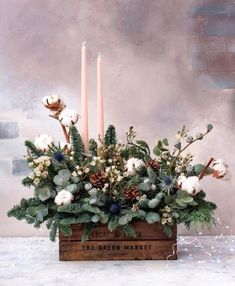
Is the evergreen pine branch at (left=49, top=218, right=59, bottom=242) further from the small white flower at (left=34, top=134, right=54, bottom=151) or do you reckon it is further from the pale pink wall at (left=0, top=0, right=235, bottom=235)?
the pale pink wall at (left=0, top=0, right=235, bottom=235)

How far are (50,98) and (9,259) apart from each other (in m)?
0.38

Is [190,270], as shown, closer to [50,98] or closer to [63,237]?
[63,237]

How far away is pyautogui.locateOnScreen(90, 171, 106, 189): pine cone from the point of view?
4.04ft

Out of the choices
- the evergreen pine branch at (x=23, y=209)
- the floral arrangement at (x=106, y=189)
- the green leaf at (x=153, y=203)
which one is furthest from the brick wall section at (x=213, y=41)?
the evergreen pine branch at (x=23, y=209)

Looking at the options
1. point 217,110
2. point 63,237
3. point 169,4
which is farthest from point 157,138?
point 63,237

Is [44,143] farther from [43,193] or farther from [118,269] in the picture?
[118,269]

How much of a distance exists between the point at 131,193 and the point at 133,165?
7cm

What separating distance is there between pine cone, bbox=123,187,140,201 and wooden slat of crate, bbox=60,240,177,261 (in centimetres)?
11

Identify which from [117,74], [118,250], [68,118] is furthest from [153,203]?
[117,74]

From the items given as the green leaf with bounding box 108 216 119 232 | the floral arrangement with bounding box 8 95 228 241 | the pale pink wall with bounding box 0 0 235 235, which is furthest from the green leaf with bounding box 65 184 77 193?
the pale pink wall with bounding box 0 0 235 235

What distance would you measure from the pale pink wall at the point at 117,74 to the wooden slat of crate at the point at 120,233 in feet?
1.33

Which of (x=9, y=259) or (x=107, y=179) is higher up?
(x=107, y=179)

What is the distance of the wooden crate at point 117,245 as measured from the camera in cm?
127

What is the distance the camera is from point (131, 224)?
1263 mm
